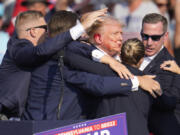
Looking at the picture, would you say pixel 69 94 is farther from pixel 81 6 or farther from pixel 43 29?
pixel 81 6

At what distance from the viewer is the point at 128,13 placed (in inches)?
295

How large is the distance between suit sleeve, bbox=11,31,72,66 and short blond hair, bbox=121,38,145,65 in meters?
0.52

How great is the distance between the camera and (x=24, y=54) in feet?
14.9

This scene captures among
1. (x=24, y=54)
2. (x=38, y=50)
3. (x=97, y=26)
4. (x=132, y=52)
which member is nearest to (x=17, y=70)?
(x=24, y=54)

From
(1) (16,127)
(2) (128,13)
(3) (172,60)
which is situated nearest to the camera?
(1) (16,127)

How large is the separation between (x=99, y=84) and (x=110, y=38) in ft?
2.00

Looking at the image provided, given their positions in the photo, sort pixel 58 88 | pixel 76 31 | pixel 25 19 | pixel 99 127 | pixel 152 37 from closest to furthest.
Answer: pixel 99 127, pixel 76 31, pixel 58 88, pixel 25 19, pixel 152 37

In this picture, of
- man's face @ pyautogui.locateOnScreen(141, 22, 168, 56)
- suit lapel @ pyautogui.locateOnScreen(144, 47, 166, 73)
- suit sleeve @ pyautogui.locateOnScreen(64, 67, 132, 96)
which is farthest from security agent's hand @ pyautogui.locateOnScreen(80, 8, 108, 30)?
man's face @ pyautogui.locateOnScreen(141, 22, 168, 56)

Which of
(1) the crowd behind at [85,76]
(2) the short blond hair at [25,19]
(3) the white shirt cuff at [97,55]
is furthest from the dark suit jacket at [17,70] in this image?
(3) the white shirt cuff at [97,55]

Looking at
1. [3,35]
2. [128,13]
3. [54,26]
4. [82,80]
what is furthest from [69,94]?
[3,35]

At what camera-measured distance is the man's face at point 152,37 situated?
5.48 meters

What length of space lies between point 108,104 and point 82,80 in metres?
0.30

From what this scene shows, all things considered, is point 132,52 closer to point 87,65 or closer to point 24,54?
point 87,65

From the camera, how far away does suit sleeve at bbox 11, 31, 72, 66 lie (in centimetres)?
435
